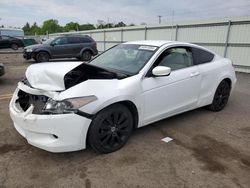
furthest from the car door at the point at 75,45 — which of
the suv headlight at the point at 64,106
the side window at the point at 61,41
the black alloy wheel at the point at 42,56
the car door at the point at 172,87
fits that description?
the suv headlight at the point at 64,106

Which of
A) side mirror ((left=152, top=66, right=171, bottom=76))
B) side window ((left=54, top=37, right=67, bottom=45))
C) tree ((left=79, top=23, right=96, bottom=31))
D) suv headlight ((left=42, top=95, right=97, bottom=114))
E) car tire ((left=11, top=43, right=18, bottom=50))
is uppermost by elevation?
tree ((left=79, top=23, right=96, bottom=31))

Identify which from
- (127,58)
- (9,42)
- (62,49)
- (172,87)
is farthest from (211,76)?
(9,42)

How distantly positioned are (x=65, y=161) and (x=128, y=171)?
849 mm

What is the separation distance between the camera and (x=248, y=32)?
1042 cm

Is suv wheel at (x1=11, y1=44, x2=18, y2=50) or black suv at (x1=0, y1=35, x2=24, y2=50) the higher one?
black suv at (x1=0, y1=35, x2=24, y2=50)

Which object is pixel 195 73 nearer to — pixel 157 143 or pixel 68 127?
pixel 157 143

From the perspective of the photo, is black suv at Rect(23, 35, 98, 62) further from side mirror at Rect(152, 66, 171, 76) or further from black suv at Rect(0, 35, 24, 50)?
black suv at Rect(0, 35, 24, 50)

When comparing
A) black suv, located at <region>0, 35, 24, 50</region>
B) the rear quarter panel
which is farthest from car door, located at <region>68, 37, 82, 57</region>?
black suv, located at <region>0, 35, 24, 50</region>

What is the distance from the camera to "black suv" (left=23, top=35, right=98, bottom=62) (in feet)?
43.6

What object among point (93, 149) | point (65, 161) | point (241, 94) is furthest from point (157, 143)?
point (241, 94)

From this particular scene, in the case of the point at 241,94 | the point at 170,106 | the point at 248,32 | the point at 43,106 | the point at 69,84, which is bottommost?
the point at 241,94

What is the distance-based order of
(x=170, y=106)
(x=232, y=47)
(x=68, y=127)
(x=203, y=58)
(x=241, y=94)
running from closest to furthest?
1. (x=68, y=127)
2. (x=170, y=106)
3. (x=203, y=58)
4. (x=241, y=94)
5. (x=232, y=47)

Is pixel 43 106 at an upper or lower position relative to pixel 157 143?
upper

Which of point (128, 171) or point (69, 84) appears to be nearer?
point (128, 171)
